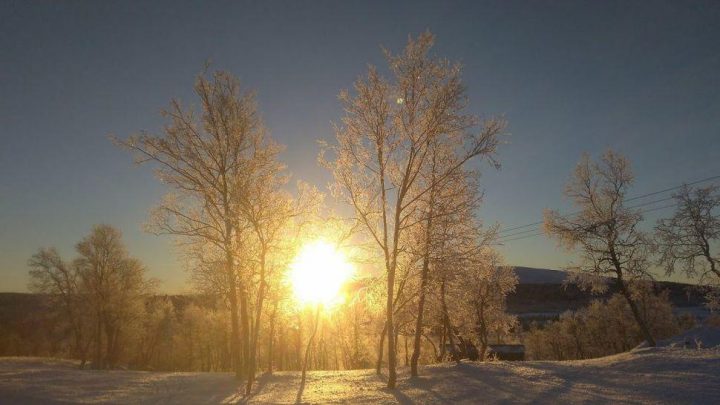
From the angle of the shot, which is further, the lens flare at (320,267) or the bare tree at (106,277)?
the bare tree at (106,277)

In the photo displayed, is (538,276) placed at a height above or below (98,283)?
above

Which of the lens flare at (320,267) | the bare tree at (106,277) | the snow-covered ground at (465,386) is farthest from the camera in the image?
the bare tree at (106,277)

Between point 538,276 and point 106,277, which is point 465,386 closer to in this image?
point 106,277

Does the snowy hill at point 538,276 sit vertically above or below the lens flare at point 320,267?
above

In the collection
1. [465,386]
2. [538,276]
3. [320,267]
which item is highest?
[538,276]

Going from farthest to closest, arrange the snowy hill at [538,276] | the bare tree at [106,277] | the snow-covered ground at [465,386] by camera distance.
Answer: the snowy hill at [538,276] → the bare tree at [106,277] → the snow-covered ground at [465,386]

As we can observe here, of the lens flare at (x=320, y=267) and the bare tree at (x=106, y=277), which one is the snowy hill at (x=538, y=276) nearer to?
the bare tree at (x=106, y=277)

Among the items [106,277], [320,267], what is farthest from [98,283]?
[320,267]

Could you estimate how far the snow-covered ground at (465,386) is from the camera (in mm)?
10469

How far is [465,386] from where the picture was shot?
13.3 meters

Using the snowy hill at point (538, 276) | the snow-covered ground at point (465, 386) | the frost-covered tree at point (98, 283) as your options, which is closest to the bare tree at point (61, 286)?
the frost-covered tree at point (98, 283)

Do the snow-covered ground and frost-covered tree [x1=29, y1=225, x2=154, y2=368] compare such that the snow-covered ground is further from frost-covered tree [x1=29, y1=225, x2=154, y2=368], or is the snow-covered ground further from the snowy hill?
the snowy hill

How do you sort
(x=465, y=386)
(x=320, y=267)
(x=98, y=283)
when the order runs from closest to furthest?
(x=465, y=386)
(x=320, y=267)
(x=98, y=283)

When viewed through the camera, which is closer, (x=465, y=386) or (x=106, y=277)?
(x=465, y=386)
